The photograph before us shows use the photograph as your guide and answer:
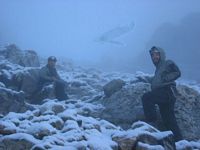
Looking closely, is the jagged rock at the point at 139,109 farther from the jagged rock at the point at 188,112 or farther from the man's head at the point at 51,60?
the man's head at the point at 51,60

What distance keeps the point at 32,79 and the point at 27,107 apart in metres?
2.44

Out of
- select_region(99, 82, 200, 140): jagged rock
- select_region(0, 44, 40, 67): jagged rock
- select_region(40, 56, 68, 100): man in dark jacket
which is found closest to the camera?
select_region(99, 82, 200, 140): jagged rock

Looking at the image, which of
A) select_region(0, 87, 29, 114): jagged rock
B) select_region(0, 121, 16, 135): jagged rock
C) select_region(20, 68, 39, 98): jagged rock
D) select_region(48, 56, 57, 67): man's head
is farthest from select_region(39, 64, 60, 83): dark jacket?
select_region(0, 121, 16, 135): jagged rock

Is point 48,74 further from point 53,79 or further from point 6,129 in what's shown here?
point 6,129

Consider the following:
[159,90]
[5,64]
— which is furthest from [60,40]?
[159,90]

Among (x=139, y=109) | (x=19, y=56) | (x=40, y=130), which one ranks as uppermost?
(x=19, y=56)

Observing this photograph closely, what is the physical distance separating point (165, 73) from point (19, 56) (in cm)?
1205

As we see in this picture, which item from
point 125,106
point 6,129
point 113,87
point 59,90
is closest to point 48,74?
point 59,90

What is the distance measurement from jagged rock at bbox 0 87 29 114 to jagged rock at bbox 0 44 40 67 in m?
7.34

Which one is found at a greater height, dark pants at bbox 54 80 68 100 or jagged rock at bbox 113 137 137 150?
dark pants at bbox 54 80 68 100

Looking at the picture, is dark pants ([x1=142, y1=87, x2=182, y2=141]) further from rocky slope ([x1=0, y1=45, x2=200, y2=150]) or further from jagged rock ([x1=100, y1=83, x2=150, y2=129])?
jagged rock ([x1=100, y1=83, x2=150, y2=129])

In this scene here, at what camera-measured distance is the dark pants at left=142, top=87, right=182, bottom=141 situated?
8.48m

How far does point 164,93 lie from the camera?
8.50 meters

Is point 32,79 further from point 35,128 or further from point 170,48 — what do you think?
point 170,48
